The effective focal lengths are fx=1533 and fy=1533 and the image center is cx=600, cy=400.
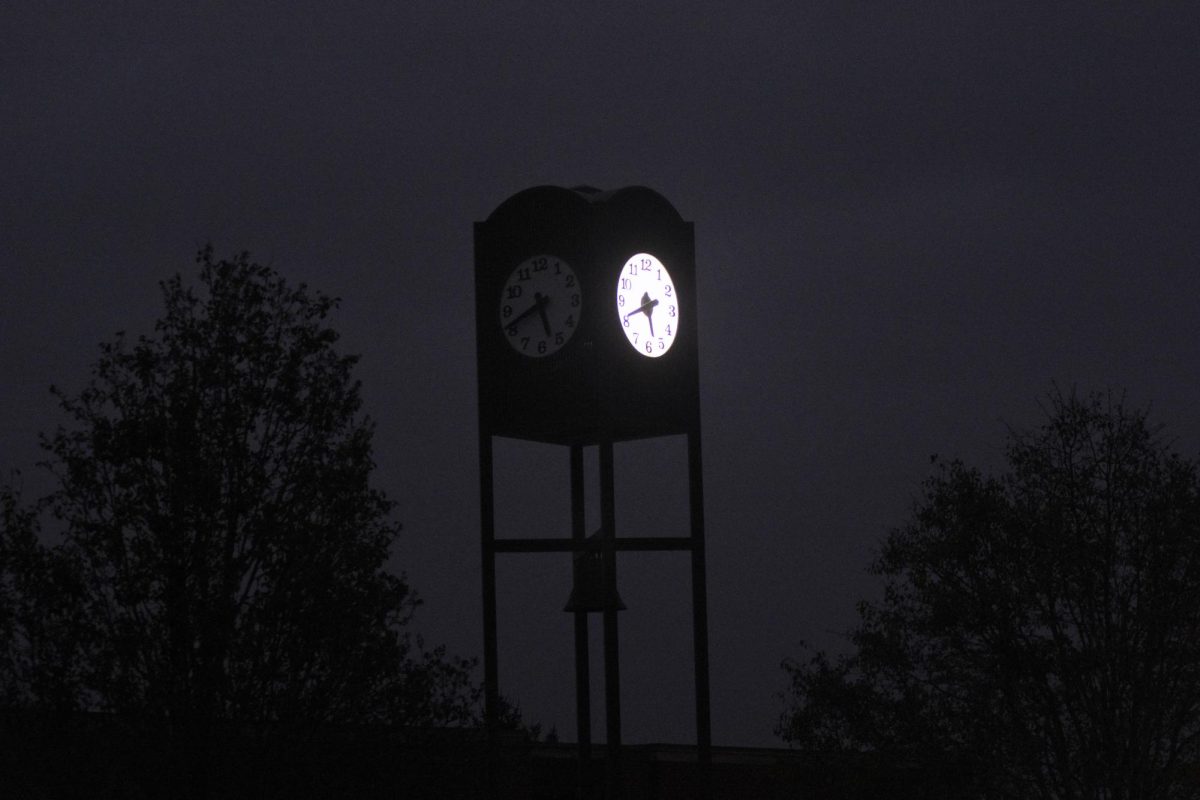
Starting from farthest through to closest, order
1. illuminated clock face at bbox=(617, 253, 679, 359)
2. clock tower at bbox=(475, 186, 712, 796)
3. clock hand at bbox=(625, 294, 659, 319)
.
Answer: clock hand at bbox=(625, 294, 659, 319) → illuminated clock face at bbox=(617, 253, 679, 359) → clock tower at bbox=(475, 186, 712, 796)

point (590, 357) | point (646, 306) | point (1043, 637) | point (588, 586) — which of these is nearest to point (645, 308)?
point (646, 306)

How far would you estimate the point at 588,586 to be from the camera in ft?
38.1

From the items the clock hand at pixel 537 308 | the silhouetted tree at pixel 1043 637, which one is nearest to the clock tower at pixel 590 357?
the clock hand at pixel 537 308

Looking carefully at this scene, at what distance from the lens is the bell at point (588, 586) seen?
11547mm

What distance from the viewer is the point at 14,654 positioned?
1346 cm

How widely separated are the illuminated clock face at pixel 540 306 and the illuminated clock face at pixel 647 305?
15.0 inches

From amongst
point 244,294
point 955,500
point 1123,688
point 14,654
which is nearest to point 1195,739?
point 1123,688

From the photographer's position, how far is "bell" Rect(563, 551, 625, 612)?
1155 cm

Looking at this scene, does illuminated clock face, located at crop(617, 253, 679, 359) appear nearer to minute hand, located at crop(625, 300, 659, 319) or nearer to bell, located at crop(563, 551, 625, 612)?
minute hand, located at crop(625, 300, 659, 319)

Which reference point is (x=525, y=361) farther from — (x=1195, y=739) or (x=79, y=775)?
(x=1195, y=739)

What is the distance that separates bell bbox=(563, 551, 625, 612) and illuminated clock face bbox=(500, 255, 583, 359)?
1.61 meters

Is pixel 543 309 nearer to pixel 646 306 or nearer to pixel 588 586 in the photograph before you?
pixel 646 306

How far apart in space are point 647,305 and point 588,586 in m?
2.22

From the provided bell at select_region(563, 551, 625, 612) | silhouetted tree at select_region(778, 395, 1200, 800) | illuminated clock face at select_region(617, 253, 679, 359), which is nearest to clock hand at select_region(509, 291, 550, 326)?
illuminated clock face at select_region(617, 253, 679, 359)
